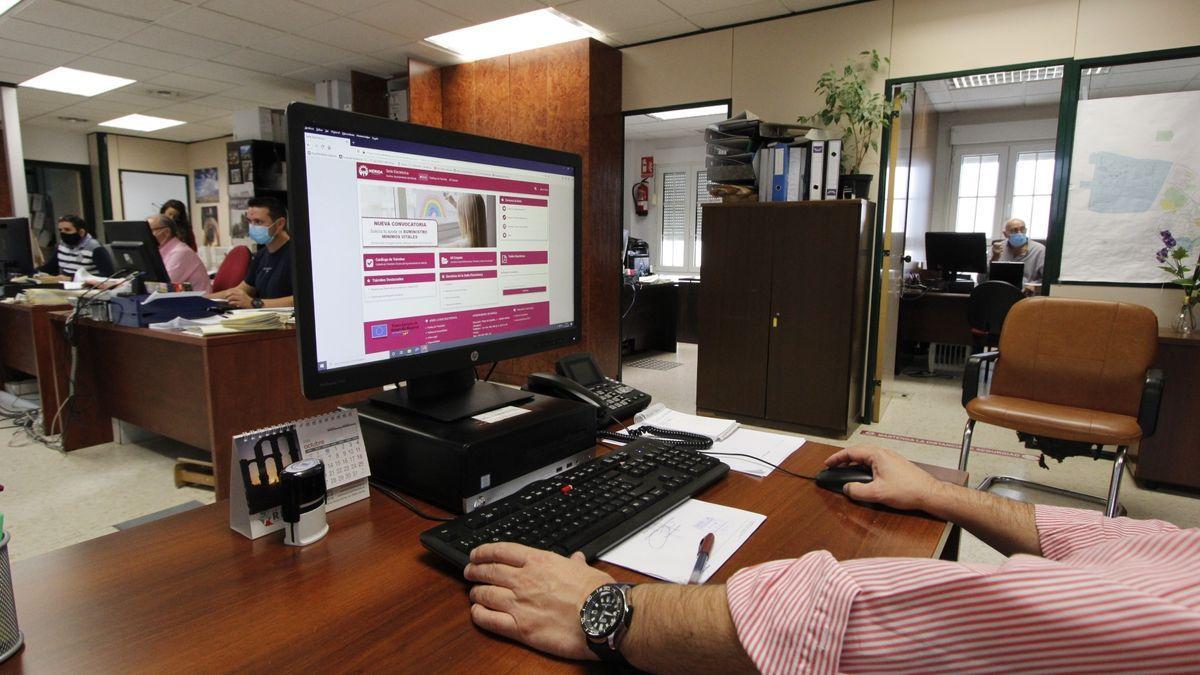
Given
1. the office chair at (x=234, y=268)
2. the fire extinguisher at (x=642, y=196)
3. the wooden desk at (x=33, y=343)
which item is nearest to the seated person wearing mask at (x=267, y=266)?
the office chair at (x=234, y=268)

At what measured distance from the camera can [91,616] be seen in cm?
65

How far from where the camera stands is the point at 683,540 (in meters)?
0.83

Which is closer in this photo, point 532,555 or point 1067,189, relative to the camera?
point 532,555

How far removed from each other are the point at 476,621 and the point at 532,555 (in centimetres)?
9

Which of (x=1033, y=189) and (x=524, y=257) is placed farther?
(x=1033, y=189)

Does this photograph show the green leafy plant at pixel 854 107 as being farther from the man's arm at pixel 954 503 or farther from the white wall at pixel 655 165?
the white wall at pixel 655 165

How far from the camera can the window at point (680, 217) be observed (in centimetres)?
919

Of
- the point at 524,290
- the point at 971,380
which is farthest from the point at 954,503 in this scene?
the point at 971,380

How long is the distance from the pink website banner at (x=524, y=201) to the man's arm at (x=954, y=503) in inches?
28.8

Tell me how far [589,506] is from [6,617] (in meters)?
0.61

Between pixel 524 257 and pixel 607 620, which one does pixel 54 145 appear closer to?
pixel 524 257

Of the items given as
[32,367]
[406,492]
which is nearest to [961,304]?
[406,492]

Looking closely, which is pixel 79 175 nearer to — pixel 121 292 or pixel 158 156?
pixel 158 156

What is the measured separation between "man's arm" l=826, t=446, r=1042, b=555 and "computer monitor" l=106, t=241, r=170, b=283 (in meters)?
Result: 3.65
